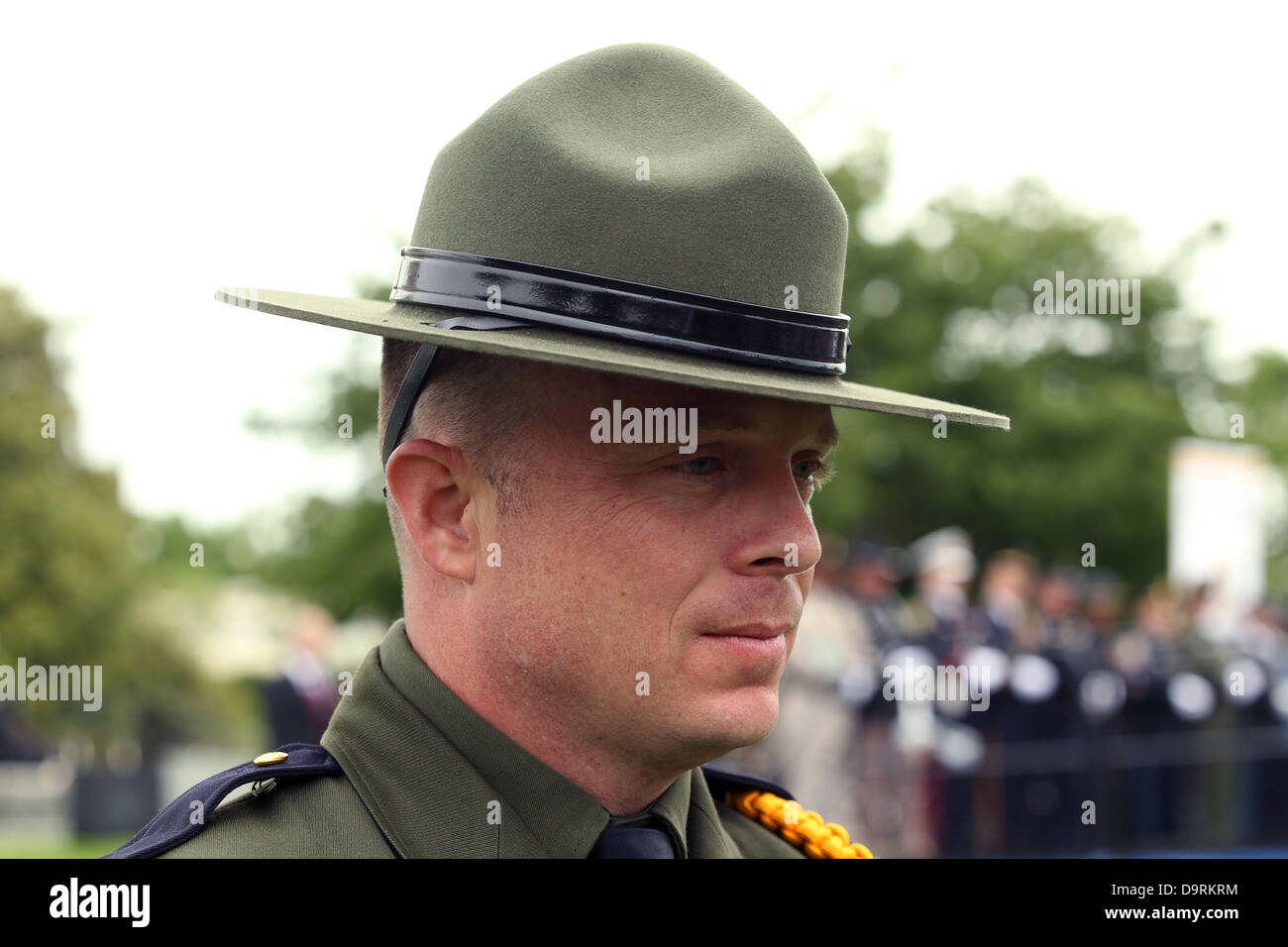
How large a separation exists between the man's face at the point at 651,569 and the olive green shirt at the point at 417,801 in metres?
0.14

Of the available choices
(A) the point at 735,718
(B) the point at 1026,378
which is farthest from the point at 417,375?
(B) the point at 1026,378

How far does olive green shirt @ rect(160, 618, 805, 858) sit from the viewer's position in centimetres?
208

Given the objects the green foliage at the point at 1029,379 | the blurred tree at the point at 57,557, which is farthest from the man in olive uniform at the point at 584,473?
the green foliage at the point at 1029,379

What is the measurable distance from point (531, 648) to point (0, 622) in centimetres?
2198

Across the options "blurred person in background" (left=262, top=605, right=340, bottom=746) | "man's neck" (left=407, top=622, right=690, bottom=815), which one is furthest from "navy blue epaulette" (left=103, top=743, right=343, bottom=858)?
"blurred person in background" (left=262, top=605, right=340, bottom=746)

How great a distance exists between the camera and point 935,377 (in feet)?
95.3

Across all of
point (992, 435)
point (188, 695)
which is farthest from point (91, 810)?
point (992, 435)

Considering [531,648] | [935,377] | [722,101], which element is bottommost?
[531,648]

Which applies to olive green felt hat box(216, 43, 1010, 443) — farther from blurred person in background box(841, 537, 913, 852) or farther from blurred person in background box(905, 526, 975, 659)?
blurred person in background box(905, 526, 975, 659)

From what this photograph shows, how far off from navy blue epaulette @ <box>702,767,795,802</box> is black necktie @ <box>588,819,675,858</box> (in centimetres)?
69

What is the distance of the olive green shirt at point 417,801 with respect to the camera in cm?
208

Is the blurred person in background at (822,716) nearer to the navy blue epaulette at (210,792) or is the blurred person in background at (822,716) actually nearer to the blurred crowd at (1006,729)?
the blurred crowd at (1006,729)

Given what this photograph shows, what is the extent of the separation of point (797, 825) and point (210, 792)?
Answer: 1.16 m
